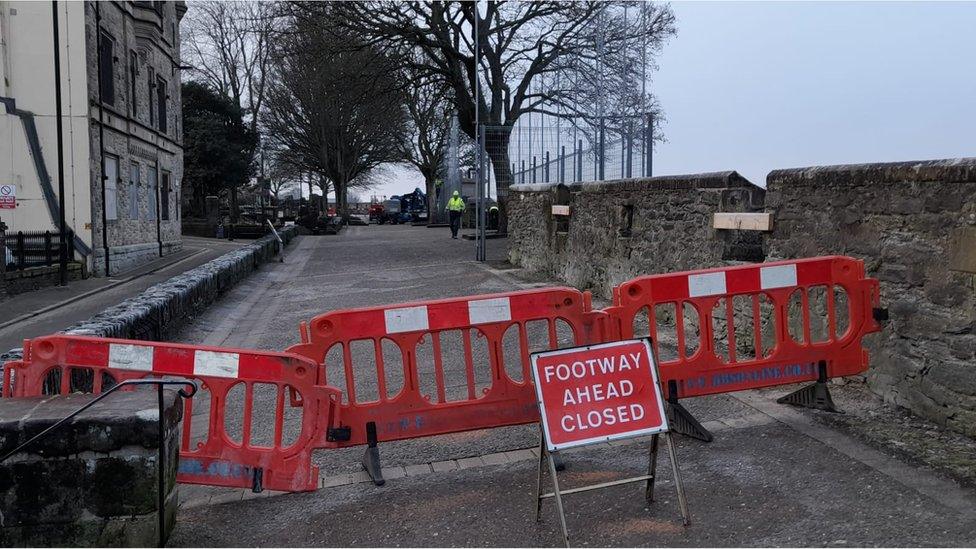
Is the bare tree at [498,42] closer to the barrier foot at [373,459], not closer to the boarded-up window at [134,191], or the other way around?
the boarded-up window at [134,191]

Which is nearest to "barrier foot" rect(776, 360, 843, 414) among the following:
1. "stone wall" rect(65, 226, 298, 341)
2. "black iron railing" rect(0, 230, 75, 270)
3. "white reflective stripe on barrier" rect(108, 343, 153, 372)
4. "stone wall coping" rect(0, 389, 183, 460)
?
"stone wall coping" rect(0, 389, 183, 460)

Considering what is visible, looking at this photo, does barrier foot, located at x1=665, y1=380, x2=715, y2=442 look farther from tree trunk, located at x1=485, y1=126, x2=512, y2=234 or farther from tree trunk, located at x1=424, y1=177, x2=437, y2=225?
tree trunk, located at x1=424, y1=177, x2=437, y2=225

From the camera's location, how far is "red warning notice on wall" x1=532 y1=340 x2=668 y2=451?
3.83 m

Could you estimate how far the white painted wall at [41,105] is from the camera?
1903 centimetres

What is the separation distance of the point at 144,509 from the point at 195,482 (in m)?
0.68

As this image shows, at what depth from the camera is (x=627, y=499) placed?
Result: 4.21 m

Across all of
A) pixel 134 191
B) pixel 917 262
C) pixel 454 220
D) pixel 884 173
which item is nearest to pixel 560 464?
pixel 917 262

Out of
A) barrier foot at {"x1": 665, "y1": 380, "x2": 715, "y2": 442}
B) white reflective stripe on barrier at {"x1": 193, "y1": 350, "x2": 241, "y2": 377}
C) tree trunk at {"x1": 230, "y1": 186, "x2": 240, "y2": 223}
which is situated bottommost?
barrier foot at {"x1": 665, "y1": 380, "x2": 715, "y2": 442}

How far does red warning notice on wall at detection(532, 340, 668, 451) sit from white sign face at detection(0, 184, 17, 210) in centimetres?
1928

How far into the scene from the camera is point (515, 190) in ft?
60.0

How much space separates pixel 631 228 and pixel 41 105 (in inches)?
636

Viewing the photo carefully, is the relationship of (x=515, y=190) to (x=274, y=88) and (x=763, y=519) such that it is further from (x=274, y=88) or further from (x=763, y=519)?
(x=274, y=88)

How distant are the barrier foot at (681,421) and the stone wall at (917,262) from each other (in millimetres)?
1496

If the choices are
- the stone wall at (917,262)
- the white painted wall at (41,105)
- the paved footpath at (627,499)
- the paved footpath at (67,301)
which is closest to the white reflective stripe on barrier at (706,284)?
the paved footpath at (627,499)
